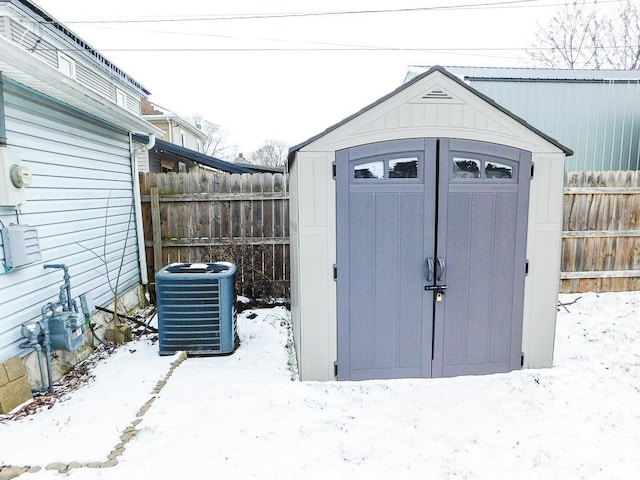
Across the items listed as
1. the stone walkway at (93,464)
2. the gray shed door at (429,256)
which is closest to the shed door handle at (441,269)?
the gray shed door at (429,256)

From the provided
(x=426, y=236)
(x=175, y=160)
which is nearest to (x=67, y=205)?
(x=426, y=236)

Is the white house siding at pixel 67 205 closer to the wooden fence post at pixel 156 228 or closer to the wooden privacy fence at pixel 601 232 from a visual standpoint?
the wooden fence post at pixel 156 228

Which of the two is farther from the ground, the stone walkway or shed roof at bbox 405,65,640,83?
shed roof at bbox 405,65,640,83

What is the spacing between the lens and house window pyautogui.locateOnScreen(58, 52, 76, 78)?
870 centimetres

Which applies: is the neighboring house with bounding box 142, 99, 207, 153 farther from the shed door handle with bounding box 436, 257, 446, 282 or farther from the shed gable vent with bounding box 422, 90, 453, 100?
the shed door handle with bounding box 436, 257, 446, 282

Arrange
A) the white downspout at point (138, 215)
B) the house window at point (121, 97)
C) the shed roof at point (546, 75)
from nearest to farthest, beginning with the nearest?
the white downspout at point (138, 215) → the shed roof at point (546, 75) → the house window at point (121, 97)

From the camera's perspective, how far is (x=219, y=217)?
18.4 ft

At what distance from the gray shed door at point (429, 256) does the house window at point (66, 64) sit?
29.4 ft

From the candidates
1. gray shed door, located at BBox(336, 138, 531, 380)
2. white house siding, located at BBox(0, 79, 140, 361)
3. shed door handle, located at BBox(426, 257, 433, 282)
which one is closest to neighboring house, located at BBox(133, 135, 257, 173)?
white house siding, located at BBox(0, 79, 140, 361)

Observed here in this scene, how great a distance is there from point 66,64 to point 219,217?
6.89m

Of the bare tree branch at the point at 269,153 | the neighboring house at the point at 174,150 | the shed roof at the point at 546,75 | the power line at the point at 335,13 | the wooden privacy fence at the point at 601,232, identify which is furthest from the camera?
the bare tree branch at the point at 269,153

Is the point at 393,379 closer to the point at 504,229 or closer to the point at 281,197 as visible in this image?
the point at 504,229

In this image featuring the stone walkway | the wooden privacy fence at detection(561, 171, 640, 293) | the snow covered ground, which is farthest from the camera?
the wooden privacy fence at detection(561, 171, 640, 293)

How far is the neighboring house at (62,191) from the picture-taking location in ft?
9.72
